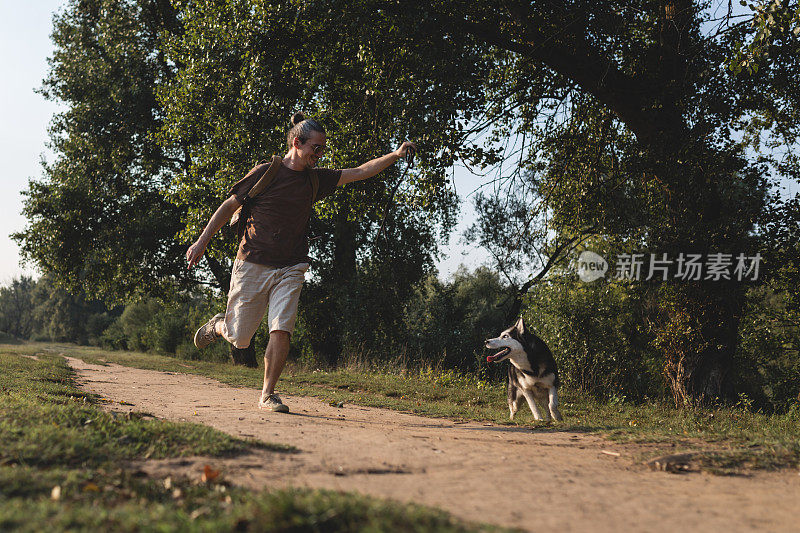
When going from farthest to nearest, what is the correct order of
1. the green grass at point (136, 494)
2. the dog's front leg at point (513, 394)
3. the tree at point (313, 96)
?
the tree at point (313, 96), the dog's front leg at point (513, 394), the green grass at point (136, 494)

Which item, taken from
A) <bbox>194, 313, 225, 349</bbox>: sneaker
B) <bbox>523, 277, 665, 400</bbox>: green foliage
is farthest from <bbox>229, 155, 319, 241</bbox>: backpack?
<bbox>523, 277, 665, 400</bbox>: green foliage

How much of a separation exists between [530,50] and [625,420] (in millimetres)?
6298

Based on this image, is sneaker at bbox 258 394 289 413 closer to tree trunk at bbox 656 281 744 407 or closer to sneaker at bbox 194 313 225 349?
sneaker at bbox 194 313 225 349

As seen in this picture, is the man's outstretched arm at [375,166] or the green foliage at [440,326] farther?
the green foliage at [440,326]

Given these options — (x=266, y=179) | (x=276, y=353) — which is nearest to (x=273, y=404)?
(x=276, y=353)

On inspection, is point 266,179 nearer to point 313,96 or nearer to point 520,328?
point 520,328

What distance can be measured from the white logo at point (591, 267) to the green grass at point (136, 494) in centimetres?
1396

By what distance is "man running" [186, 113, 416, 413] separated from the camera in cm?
605

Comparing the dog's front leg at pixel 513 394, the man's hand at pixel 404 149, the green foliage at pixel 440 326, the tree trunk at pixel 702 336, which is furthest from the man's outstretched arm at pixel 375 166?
the green foliage at pixel 440 326

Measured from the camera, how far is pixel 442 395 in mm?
10375

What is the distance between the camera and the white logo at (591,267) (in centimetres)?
1645

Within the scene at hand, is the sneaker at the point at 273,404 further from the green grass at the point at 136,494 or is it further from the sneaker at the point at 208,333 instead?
the green grass at the point at 136,494

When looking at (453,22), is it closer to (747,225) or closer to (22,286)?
(747,225)

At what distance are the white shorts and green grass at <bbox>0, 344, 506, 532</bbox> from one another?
6.47 ft
